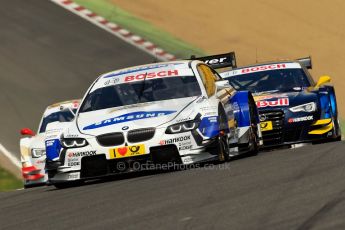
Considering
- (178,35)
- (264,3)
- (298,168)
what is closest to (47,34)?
(178,35)

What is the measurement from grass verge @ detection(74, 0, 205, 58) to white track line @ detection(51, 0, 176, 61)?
190 millimetres

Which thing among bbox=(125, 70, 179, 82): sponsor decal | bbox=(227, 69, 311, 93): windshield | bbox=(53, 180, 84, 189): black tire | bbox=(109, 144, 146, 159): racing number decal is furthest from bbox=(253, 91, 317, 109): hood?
bbox=(109, 144, 146, 159): racing number decal

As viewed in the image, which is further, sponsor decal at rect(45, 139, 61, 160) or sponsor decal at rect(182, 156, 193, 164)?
sponsor decal at rect(45, 139, 61, 160)

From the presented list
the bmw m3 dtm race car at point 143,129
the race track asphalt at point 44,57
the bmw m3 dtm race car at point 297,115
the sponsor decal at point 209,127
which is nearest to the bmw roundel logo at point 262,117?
the bmw m3 dtm race car at point 297,115

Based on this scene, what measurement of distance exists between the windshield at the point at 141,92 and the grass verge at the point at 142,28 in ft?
42.1

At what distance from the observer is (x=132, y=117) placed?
11312 mm

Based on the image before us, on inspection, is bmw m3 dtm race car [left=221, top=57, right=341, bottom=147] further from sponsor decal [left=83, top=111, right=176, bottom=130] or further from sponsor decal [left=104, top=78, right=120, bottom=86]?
sponsor decal [left=83, top=111, right=176, bottom=130]

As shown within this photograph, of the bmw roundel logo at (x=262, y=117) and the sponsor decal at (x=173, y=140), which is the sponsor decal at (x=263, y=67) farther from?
the sponsor decal at (x=173, y=140)

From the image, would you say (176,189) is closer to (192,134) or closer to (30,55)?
(192,134)

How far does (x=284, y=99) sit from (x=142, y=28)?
1287cm

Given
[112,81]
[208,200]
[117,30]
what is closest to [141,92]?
[112,81]

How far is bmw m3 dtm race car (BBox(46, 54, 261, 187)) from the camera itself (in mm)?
11047

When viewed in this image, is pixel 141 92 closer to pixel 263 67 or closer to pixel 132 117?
pixel 132 117

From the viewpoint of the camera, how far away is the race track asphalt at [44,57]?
2128 centimetres
